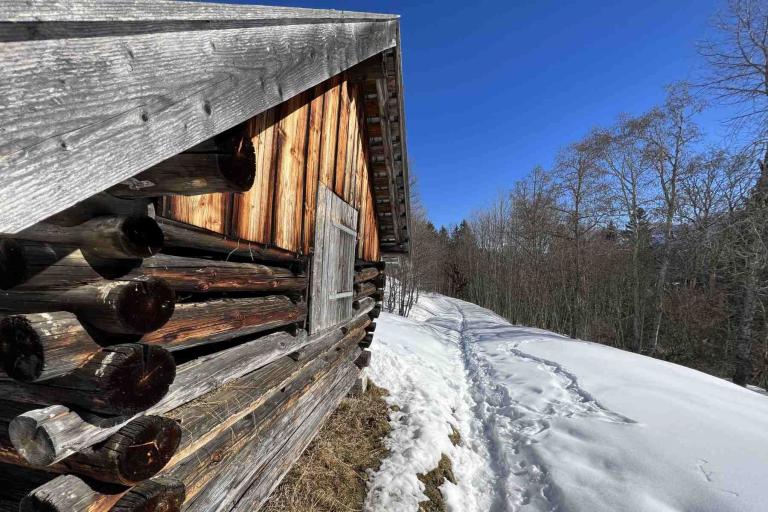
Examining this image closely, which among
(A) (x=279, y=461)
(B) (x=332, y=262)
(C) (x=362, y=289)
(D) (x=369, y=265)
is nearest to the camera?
(A) (x=279, y=461)

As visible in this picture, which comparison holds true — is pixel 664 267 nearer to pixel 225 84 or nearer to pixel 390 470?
pixel 390 470

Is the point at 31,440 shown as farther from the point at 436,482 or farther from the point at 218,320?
the point at 436,482

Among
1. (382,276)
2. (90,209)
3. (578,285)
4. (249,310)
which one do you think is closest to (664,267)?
(578,285)

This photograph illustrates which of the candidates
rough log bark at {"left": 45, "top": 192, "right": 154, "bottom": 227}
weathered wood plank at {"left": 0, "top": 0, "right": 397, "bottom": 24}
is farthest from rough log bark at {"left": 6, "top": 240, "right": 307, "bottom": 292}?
weathered wood plank at {"left": 0, "top": 0, "right": 397, "bottom": 24}

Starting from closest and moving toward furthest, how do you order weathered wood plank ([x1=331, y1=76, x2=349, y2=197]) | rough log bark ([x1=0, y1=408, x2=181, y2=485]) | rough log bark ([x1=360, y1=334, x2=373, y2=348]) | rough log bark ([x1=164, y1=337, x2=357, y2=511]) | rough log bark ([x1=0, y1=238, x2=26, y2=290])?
rough log bark ([x1=0, y1=238, x2=26, y2=290]) < rough log bark ([x1=0, y1=408, x2=181, y2=485]) < rough log bark ([x1=164, y1=337, x2=357, y2=511]) < weathered wood plank ([x1=331, y1=76, x2=349, y2=197]) < rough log bark ([x1=360, y1=334, x2=373, y2=348])

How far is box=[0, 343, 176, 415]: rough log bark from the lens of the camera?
1.34 m

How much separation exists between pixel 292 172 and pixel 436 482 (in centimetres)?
391

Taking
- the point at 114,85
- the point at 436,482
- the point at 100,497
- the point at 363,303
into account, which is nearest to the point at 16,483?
the point at 100,497

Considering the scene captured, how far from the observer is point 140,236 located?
4.59 ft

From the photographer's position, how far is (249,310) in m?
2.71

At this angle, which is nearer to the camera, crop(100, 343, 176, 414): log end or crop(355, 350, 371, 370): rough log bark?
crop(100, 343, 176, 414): log end

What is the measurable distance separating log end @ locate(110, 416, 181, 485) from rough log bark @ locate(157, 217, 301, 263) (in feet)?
2.76

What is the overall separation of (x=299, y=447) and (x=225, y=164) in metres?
3.81

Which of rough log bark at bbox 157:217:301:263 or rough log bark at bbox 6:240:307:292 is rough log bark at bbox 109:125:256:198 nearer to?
rough log bark at bbox 6:240:307:292
